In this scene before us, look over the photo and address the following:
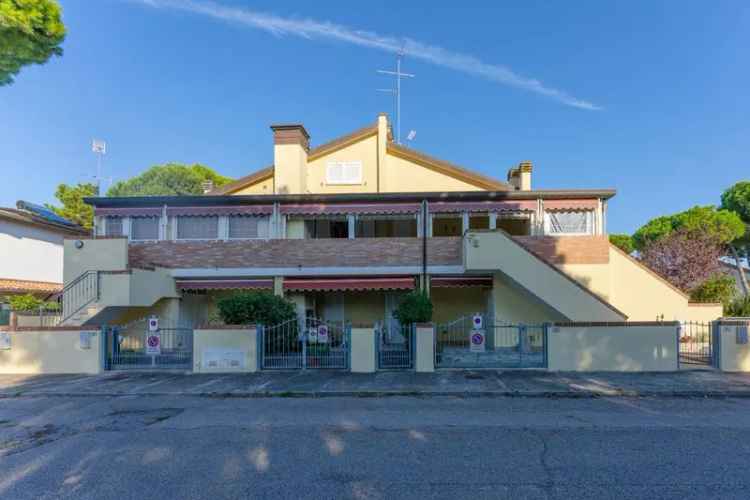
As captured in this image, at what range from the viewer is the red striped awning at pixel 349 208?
757 inches

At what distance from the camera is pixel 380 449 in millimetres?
6703

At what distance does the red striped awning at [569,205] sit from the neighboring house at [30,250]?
27.8m

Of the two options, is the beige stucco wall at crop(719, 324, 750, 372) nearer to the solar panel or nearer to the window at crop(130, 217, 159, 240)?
the window at crop(130, 217, 159, 240)

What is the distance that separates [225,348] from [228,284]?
612cm

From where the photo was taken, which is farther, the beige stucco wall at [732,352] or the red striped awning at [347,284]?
the red striped awning at [347,284]

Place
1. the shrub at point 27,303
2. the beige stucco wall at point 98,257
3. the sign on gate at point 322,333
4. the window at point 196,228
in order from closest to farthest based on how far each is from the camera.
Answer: the sign on gate at point 322,333 → the beige stucco wall at point 98,257 → the window at point 196,228 → the shrub at point 27,303

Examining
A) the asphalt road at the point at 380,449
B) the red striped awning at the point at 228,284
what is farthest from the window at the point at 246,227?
the asphalt road at the point at 380,449

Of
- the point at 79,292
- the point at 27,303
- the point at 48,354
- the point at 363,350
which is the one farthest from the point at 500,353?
the point at 27,303

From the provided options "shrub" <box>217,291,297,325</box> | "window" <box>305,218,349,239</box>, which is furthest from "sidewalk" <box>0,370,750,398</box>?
"window" <box>305,218,349,239</box>

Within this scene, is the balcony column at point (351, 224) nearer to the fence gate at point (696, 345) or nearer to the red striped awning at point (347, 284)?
the red striped awning at point (347, 284)

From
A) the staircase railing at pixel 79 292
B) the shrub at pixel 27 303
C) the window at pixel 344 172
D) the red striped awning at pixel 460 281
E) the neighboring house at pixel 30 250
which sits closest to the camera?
the staircase railing at pixel 79 292

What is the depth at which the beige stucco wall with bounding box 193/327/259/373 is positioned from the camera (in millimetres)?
13203

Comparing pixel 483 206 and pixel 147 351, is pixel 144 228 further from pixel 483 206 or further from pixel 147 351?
pixel 483 206

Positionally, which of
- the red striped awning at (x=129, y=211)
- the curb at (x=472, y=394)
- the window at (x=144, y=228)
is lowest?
the curb at (x=472, y=394)
